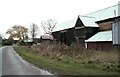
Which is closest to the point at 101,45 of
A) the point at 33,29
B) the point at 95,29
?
the point at 95,29

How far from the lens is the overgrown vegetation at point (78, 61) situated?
55.8 feet

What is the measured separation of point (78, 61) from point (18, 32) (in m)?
133

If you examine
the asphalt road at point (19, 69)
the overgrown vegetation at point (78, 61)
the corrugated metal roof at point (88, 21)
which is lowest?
the asphalt road at point (19, 69)

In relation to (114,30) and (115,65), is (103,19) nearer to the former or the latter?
(115,65)

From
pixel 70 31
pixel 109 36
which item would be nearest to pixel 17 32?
pixel 70 31

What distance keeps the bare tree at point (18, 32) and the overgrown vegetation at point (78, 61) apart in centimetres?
11703

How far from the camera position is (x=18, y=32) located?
15338cm

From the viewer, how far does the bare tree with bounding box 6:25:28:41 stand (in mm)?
152250

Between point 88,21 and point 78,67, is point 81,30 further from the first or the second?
point 78,67

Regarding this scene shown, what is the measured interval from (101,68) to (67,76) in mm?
3959

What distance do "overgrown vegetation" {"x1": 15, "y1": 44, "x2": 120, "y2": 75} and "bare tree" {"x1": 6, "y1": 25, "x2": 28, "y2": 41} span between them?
4607 inches

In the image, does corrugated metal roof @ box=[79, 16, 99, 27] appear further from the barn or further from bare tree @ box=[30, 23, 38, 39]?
bare tree @ box=[30, 23, 38, 39]

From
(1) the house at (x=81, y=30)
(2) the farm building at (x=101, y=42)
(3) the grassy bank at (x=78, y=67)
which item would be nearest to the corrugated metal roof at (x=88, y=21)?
(1) the house at (x=81, y=30)

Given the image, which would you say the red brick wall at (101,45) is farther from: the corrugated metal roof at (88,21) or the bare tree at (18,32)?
the bare tree at (18,32)
